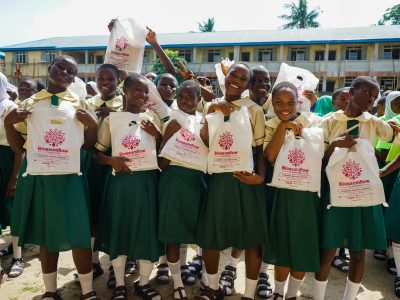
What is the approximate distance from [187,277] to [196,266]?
0.26 m

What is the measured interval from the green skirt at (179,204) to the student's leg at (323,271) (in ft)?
3.20

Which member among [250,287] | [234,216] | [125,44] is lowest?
[250,287]

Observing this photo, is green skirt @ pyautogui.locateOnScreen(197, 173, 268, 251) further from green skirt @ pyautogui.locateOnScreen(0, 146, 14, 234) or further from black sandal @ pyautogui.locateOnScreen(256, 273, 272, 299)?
green skirt @ pyautogui.locateOnScreen(0, 146, 14, 234)

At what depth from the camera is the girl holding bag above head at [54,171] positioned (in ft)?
7.79

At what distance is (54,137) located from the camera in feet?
7.78

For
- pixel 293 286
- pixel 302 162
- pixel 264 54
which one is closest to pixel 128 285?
pixel 293 286

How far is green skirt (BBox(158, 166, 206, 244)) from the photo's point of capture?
2.62 m

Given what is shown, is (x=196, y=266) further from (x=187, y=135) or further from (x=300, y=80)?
(x=300, y=80)

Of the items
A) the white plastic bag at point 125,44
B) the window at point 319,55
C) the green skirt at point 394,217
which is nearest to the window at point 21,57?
the window at point 319,55

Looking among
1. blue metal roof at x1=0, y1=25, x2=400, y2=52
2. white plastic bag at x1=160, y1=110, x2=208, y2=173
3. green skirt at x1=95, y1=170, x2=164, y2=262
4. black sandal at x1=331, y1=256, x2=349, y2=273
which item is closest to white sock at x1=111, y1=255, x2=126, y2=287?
green skirt at x1=95, y1=170, x2=164, y2=262

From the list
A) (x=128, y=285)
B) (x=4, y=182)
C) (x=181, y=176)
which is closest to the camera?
(x=181, y=176)

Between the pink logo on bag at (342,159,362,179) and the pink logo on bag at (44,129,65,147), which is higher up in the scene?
the pink logo on bag at (44,129,65,147)

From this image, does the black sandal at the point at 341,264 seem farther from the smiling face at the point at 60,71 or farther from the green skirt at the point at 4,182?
the green skirt at the point at 4,182

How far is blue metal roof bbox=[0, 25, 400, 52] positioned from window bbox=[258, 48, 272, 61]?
0.72 metres
